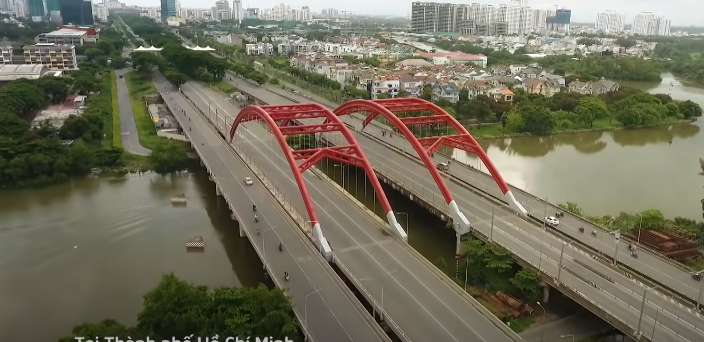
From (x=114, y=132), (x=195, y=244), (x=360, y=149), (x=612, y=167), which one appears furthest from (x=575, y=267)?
(x=114, y=132)

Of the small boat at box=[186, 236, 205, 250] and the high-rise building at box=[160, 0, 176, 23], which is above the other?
the high-rise building at box=[160, 0, 176, 23]

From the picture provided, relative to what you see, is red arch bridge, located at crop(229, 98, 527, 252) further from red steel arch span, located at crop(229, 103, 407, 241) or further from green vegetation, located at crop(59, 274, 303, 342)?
green vegetation, located at crop(59, 274, 303, 342)

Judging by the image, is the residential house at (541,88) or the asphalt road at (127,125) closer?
the asphalt road at (127,125)

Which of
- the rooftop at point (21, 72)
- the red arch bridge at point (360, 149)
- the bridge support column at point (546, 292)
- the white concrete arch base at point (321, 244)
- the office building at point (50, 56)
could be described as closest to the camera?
the bridge support column at point (546, 292)

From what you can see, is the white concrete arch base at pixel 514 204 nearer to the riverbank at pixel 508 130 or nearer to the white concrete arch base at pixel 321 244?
the white concrete arch base at pixel 321 244

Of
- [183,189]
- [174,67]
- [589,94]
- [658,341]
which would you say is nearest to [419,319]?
[658,341]

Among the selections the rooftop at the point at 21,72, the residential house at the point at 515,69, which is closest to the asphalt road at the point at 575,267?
the residential house at the point at 515,69

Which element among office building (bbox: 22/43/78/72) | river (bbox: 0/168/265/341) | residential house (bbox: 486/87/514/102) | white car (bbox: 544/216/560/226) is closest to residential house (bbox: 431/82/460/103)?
residential house (bbox: 486/87/514/102)
